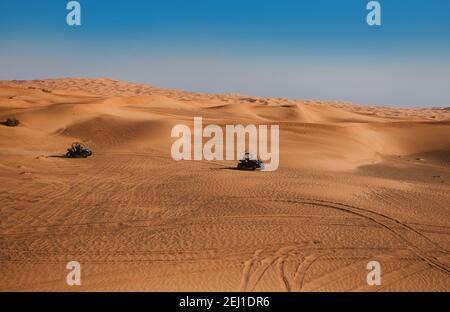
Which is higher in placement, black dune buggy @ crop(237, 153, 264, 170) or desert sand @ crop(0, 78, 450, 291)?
black dune buggy @ crop(237, 153, 264, 170)

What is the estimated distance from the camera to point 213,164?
22.1 meters

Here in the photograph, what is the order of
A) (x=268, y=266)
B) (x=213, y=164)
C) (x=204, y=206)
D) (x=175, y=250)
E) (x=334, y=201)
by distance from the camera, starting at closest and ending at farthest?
(x=268, y=266)
(x=175, y=250)
(x=204, y=206)
(x=334, y=201)
(x=213, y=164)

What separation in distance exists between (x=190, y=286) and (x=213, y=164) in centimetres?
1355

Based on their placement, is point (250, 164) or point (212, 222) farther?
point (250, 164)

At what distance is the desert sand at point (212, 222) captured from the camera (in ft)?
30.6

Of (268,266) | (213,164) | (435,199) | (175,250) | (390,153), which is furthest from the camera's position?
(390,153)

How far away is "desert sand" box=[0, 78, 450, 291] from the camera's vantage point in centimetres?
932

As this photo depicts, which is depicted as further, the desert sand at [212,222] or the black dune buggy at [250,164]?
the black dune buggy at [250,164]

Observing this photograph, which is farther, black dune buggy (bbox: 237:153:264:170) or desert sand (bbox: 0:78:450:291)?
black dune buggy (bbox: 237:153:264:170)

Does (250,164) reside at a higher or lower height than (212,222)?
higher

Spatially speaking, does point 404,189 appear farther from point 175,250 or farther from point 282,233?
point 175,250

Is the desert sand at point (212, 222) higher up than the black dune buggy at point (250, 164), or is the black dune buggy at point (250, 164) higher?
the black dune buggy at point (250, 164)

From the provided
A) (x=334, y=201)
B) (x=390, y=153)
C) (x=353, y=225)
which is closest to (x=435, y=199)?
(x=334, y=201)

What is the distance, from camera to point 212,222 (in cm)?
1252
